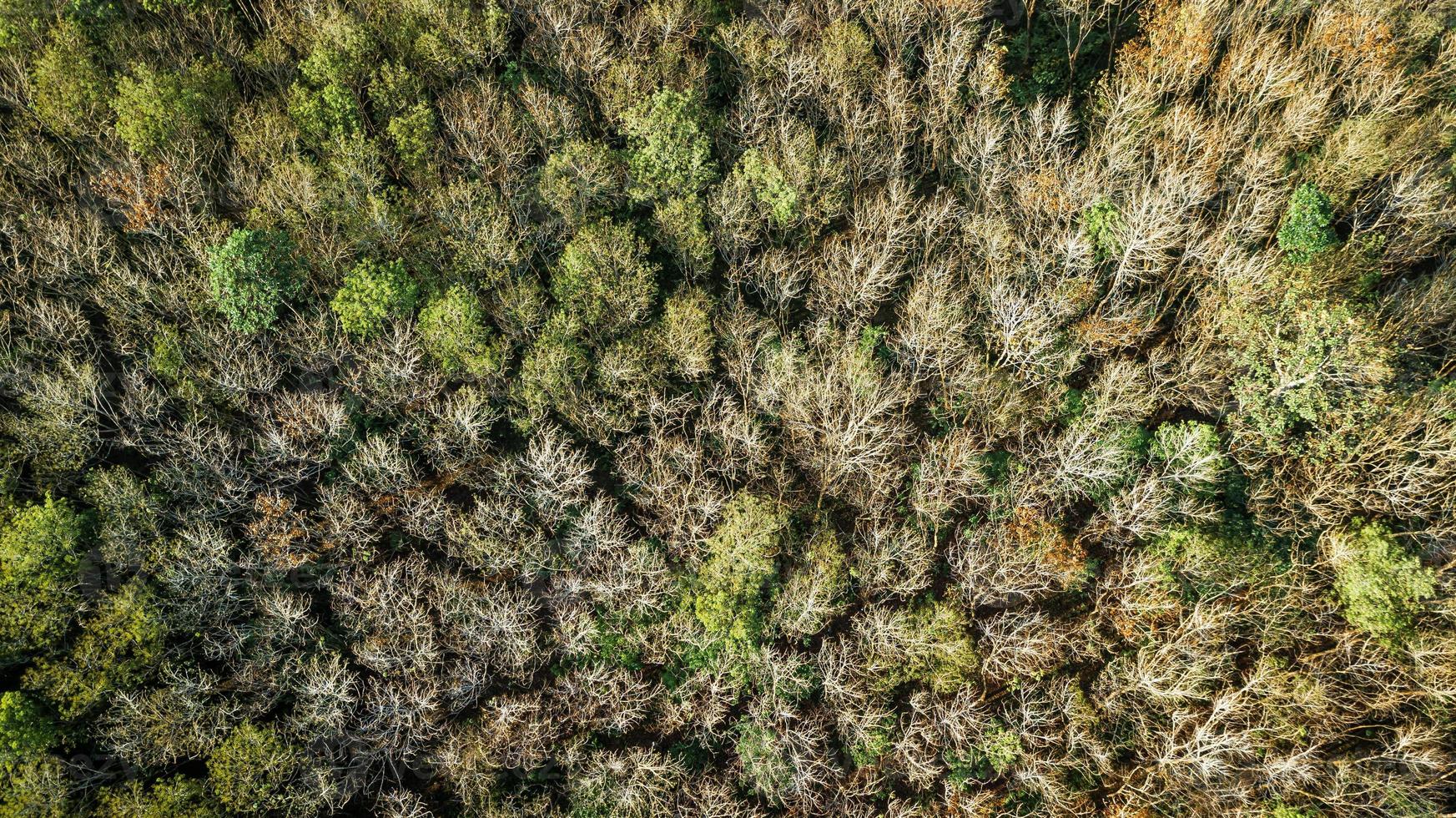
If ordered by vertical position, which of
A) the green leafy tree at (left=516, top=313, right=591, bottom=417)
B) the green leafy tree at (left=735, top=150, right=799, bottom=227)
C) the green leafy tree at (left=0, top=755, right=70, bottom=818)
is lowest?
the green leafy tree at (left=0, top=755, right=70, bottom=818)

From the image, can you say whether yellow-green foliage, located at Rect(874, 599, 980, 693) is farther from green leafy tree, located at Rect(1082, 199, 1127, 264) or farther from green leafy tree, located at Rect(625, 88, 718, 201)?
green leafy tree, located at Rect(625, 88, 718, 201)

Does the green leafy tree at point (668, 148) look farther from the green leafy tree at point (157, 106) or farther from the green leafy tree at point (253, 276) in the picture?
the green leafy tree at point (157, 106)

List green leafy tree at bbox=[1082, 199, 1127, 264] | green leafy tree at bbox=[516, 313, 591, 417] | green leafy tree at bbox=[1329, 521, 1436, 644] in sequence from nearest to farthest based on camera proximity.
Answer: green leafy tree at bbox=[1329, 521, 1436, 644] < green leafy tree at bbox=[1082, 199, 1127, 264] < green leafy tree at bbox=[516, 313, 591, 417]

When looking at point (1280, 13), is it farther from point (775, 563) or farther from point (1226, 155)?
point (775, 563)

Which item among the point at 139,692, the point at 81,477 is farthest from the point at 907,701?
the point at 81,477

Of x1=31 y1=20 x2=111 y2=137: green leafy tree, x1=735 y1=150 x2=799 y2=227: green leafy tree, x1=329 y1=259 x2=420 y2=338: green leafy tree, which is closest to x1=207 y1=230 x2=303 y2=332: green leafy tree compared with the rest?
x1=329 y1=259 x2=420 y2=338: green leafy tree
